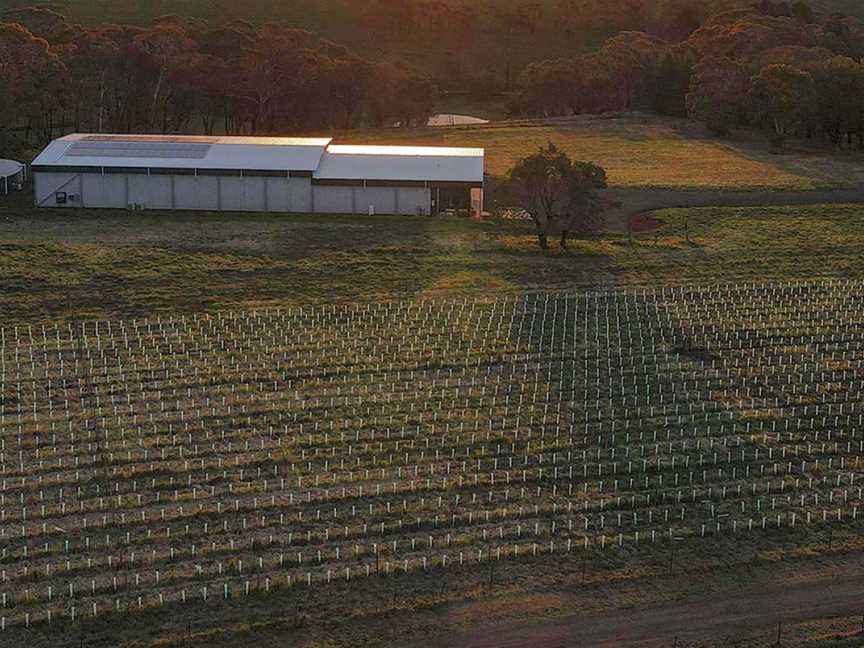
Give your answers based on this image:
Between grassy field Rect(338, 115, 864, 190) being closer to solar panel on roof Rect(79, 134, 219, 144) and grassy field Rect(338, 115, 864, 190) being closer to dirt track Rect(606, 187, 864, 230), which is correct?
dirt track Rect(606, 187, 864, 230)

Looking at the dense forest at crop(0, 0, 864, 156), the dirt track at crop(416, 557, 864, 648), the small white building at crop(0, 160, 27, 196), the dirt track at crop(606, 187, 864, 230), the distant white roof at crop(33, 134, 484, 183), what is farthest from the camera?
the dense forest at crop(0, 0, 864, 156)

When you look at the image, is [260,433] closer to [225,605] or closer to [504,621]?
[225,605]

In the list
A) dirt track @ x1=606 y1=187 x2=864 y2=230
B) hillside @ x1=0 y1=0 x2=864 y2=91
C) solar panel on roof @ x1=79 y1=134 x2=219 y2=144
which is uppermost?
hillside @ x1=0 y1=0 x2=864 y2=91

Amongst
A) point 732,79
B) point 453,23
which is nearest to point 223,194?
point 732,79

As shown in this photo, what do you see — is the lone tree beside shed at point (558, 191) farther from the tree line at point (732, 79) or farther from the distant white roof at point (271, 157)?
the tree line at point (732, 79)

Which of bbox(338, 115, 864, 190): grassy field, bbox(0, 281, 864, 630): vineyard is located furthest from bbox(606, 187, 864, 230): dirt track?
bbox(0, 281, 864, 630): vineyard

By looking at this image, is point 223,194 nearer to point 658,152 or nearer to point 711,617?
point 658,152
